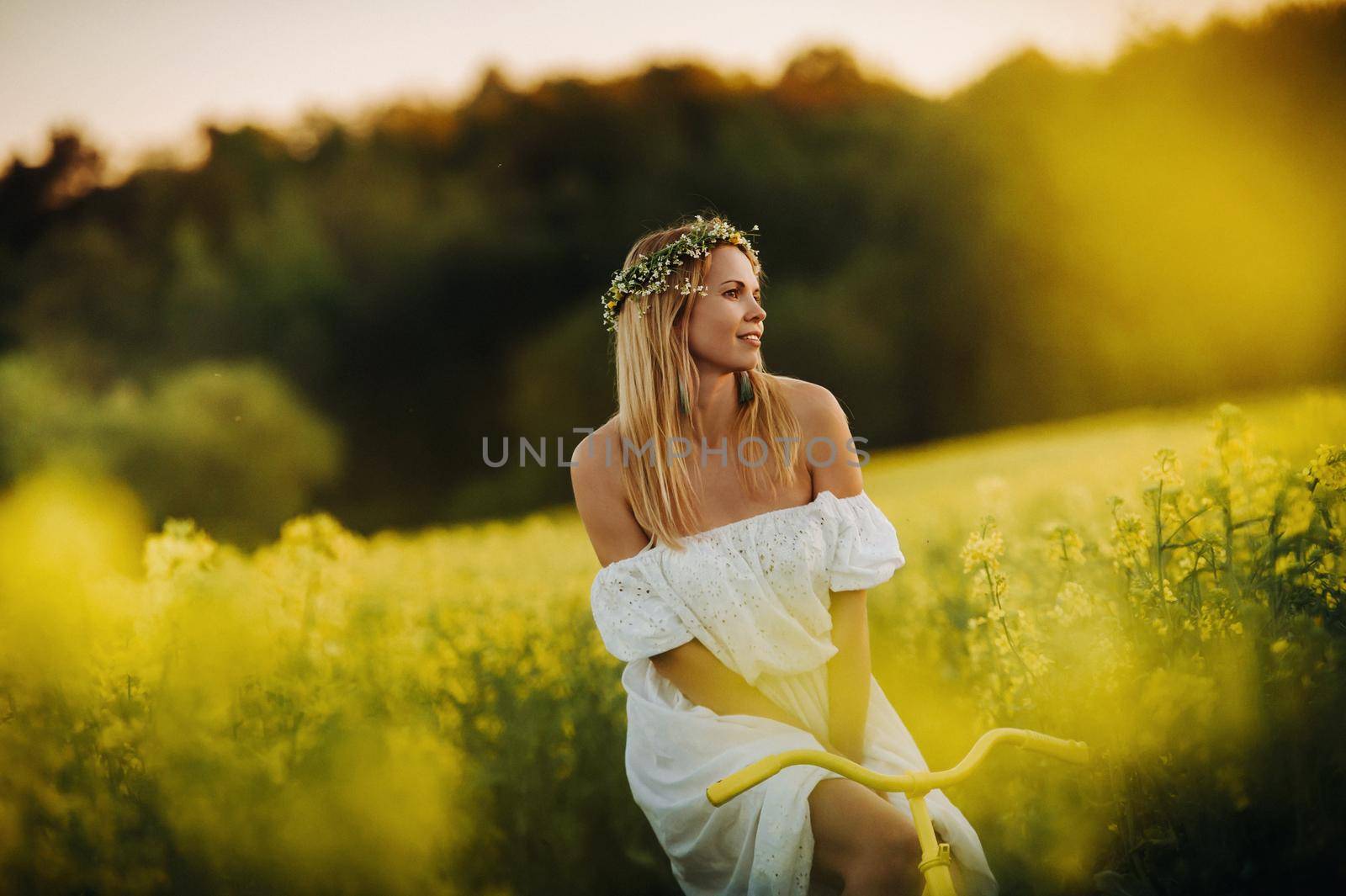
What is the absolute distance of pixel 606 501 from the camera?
2.60 metres

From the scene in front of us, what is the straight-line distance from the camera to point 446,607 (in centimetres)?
410

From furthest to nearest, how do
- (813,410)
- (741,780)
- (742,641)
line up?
1. (813,410)
2. (742,641)
3. (741,780)

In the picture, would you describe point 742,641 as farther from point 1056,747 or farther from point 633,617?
point 1056,747

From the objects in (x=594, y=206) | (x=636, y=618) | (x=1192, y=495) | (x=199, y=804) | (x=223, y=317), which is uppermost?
(x=594, y=206)

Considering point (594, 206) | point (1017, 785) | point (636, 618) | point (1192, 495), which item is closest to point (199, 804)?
point (636, 618)

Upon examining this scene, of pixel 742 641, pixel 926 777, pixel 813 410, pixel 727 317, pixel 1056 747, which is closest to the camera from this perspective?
pixel 926 777

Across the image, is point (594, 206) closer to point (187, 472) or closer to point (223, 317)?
point (223, 317)

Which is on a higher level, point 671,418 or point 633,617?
point 671,418

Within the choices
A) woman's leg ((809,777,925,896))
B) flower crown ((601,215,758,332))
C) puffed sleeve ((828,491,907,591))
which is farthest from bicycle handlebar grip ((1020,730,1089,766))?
flower crown ((601,215,758,332))

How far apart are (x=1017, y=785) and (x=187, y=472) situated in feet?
15.3

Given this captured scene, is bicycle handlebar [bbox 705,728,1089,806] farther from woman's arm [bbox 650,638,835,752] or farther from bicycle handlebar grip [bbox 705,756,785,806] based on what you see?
woman's arm [bbox 650,638,835,752]

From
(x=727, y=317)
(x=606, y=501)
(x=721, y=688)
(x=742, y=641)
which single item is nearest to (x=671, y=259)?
(x=727, y=317)

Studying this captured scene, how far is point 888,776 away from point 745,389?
1.13 m

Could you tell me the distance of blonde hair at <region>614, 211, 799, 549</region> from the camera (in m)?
2.55
